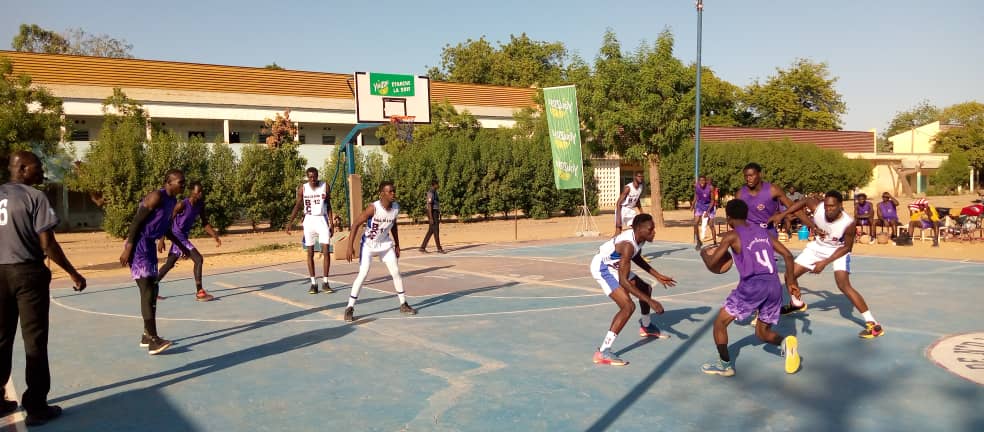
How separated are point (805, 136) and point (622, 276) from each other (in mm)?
55672

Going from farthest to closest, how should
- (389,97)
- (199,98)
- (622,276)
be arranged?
(199,98) → (389,97) → (622,276)

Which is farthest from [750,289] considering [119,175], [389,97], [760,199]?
[119,175]

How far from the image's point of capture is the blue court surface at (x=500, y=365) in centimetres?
563

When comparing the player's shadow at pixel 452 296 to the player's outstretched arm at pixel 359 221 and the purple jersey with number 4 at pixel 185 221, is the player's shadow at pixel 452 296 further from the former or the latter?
the purple jersey with number 4 at pixel 185 221

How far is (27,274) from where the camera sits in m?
5.62

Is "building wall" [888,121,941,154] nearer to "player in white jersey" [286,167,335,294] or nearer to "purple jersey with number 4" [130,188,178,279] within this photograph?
"player in white jersey" [286,167,335,294]

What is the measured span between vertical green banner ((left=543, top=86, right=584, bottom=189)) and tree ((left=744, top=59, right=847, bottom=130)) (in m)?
52.7

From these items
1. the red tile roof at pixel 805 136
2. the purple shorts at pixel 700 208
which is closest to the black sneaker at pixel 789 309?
the purple shorts at pixel 700 208

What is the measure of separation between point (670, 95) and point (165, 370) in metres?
21.5

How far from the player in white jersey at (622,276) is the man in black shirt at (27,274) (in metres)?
4.92

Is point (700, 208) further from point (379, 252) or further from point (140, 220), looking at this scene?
point (140, 220)

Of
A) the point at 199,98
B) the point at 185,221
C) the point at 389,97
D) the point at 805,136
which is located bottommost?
the point at 185,221

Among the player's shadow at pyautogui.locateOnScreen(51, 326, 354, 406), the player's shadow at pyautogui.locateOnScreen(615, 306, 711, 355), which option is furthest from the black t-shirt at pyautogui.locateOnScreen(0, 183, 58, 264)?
the player's shadow at pyautogui.locateOnScreen(615, 306, 711, 355)

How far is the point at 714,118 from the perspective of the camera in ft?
228
